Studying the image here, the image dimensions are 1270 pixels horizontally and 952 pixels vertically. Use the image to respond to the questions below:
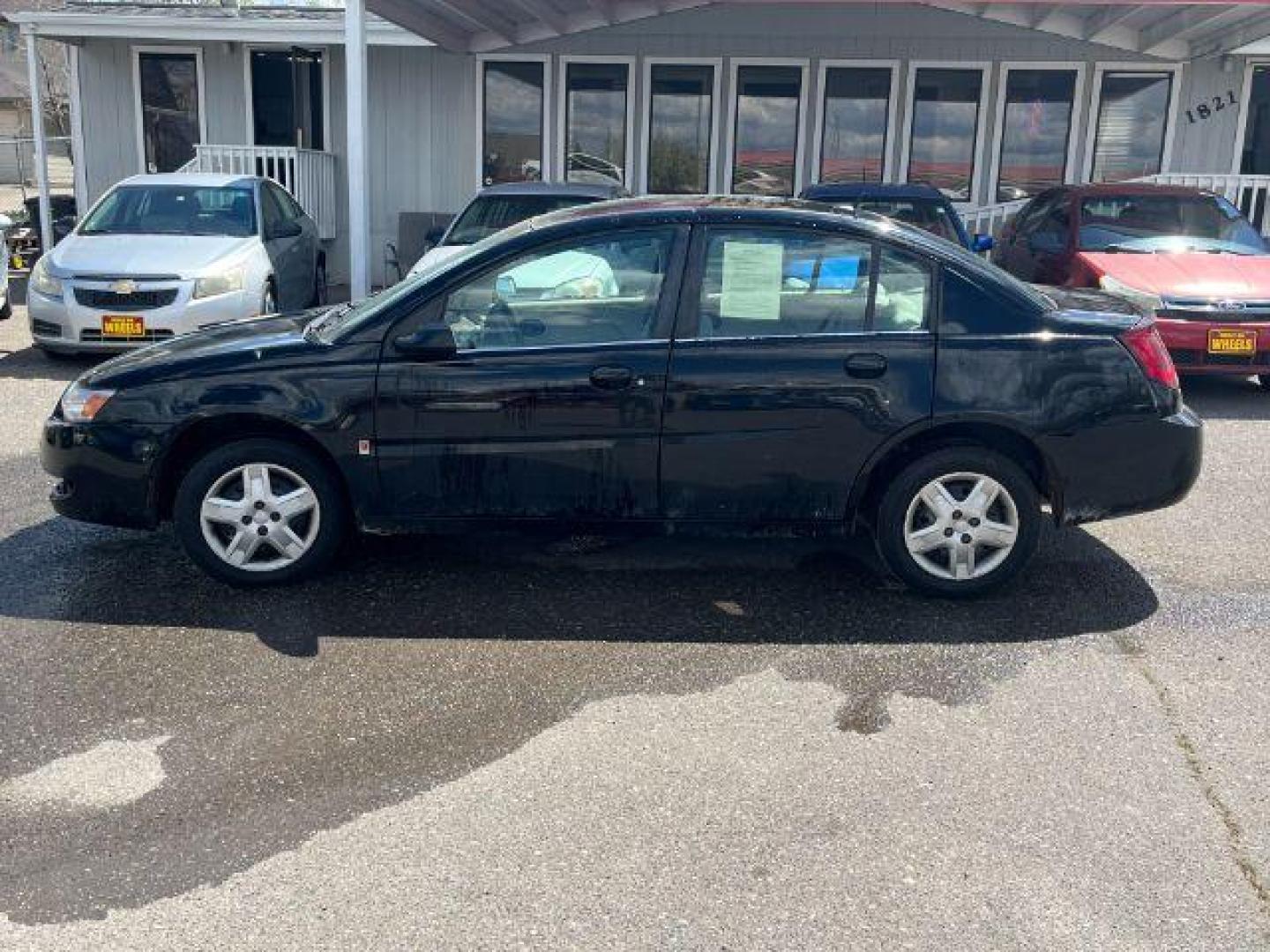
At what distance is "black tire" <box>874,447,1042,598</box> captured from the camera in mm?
4953

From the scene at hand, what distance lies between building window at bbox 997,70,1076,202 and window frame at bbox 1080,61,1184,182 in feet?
0.80

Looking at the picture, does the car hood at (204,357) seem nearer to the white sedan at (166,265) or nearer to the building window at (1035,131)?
the white sedan at (166,265)

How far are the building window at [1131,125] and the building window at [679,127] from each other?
474 cm

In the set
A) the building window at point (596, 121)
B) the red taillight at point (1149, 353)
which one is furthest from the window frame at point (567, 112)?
the red taillight at point (1149, 353)

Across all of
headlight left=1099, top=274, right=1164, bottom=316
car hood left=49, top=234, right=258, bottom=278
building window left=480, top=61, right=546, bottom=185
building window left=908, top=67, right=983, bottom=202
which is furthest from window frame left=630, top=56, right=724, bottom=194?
headlight left=1099, top=274, right=1164, bottom=316

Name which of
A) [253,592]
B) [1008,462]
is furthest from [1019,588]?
[253,592]

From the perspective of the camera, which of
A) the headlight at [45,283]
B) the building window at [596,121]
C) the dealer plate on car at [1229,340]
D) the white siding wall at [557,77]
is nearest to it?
the dealer plate on car at [1229,340]

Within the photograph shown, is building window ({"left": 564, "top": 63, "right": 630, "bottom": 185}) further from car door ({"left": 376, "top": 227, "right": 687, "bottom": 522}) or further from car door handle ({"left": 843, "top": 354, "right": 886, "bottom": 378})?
car door handle ({"left": 843, "top": 354, "right": 886, "bottom": 378})

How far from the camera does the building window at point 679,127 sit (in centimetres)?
1499

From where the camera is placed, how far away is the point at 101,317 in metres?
9.57

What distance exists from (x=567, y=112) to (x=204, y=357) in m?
11.0

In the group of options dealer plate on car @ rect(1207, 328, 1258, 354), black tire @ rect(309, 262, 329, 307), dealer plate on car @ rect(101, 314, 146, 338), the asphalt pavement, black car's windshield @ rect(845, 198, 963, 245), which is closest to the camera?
the asphalt pavement

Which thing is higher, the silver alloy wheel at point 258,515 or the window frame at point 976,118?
the window frame at point 976,118

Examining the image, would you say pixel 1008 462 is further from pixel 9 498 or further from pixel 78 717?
pixel 9 498
